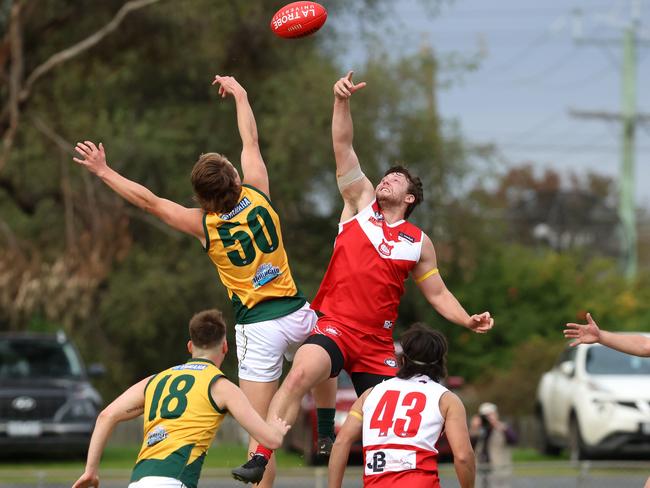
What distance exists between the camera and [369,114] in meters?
30.2

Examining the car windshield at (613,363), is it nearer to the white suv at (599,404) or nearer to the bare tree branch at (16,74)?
the white suv at (599,404)

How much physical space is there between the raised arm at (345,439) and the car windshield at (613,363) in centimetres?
1153

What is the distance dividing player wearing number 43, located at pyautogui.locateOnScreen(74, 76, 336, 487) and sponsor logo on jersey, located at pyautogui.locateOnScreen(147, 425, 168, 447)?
129 cm

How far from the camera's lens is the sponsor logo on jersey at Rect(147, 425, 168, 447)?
764 centimetres

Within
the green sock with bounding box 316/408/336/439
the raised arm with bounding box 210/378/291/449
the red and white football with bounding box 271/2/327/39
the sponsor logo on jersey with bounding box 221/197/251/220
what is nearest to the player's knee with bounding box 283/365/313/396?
the green sock with bounding box 316/408/336/439

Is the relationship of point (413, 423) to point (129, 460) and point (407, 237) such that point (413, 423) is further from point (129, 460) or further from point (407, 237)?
point (129, 460)

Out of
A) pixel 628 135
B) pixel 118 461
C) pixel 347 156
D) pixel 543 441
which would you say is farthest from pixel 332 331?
pixel 628 135

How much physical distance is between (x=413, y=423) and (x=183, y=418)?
1.33 meters

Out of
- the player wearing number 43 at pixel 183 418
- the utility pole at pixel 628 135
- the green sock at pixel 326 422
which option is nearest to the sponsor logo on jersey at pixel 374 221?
the green sock at pixel 326 422

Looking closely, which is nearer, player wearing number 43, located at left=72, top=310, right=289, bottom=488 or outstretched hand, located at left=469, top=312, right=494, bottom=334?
player wearing number 43, located at left=72, top=310, right=289, bottom=488

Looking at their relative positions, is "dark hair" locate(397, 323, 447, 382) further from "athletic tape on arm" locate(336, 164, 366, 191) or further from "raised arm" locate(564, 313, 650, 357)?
"athletic tape on arm" locate(336, 164, 366, 191)

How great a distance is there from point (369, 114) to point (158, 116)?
215 inches

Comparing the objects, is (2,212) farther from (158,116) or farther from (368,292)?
(368,292)

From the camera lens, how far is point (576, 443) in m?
19.1
